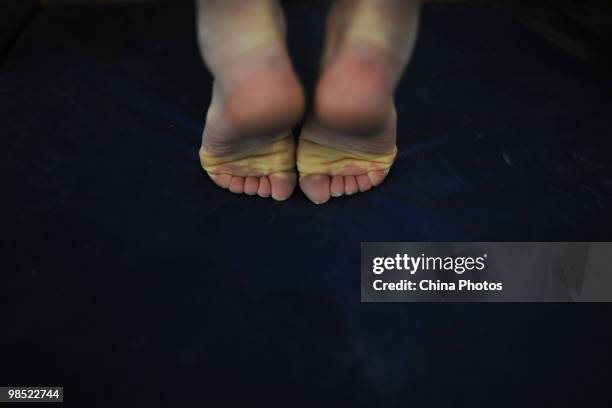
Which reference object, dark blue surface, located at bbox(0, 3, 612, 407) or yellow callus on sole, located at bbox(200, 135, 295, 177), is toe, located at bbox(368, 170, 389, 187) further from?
yellow callus on sole, located at bbox(200, 135, 295, 177)

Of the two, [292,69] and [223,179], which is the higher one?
[292,69]

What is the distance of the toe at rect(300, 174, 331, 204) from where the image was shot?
931 millimetres

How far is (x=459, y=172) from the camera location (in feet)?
3.25

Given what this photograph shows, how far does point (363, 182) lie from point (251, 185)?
0.18 m

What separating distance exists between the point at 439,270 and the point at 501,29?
2.33 feet

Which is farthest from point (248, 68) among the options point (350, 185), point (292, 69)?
point (350, 185)

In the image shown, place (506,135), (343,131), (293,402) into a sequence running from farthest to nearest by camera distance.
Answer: (506,135) → (343,131) → (293,402)

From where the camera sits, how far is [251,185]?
0.95 m

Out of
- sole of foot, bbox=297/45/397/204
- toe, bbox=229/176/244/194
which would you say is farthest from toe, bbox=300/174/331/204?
toe, bbox=229/176/244/194

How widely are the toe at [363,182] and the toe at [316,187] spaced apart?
0.05m

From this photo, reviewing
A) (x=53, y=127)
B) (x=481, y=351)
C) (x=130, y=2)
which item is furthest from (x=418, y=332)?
(x=130, y=2)

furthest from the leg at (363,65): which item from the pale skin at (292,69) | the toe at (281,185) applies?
the toe at (281,185)

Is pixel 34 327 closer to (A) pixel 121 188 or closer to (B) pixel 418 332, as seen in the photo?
(A) pixel 121 188

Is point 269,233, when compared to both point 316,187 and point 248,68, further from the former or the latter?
point 248,68
